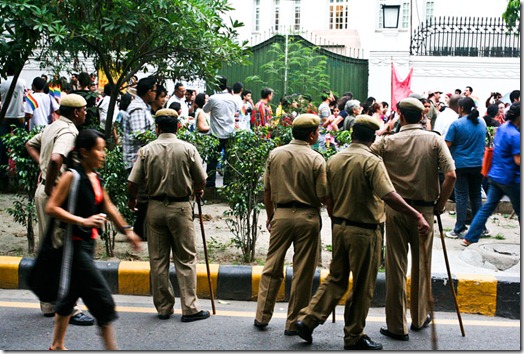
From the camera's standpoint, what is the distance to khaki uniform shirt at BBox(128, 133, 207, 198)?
5879mm

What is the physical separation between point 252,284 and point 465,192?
3.40 metres

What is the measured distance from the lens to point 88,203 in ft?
15.1

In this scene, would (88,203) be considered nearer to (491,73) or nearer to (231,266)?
(231,266)

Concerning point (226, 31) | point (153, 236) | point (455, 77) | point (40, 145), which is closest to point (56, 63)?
point (226, 31)

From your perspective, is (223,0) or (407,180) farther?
(223,0)

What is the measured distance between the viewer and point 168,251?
6031 mm

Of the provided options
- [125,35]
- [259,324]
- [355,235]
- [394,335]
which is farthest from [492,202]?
[125,35]

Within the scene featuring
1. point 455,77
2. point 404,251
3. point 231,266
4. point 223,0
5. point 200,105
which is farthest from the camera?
point 455,77

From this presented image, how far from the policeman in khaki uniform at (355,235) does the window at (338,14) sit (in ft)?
70.9

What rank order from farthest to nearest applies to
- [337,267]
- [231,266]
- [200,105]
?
1. [200,105]
2. [231,266]
3. [337,267]

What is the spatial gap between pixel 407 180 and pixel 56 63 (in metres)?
4.88

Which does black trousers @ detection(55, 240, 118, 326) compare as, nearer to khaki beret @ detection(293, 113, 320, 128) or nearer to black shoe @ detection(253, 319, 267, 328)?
black shoe @ detection(253, 319, 267, 328)

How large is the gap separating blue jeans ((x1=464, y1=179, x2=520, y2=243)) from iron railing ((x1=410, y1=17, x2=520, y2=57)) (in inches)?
456

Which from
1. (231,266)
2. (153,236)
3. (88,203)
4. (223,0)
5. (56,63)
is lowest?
(231,266)
